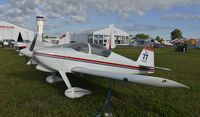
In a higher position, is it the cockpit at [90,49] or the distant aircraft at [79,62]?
the cockpit at [90,49]

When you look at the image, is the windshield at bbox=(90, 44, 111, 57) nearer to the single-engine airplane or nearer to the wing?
the single-engine airplane

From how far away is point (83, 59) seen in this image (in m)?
7.16

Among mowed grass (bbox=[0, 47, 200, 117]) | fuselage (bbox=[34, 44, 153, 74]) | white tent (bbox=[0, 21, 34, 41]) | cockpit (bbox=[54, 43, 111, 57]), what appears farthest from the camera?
white tent (bbox=[0, 21, 34, 41])

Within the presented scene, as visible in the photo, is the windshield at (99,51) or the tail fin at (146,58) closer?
the windshield at (99,51)

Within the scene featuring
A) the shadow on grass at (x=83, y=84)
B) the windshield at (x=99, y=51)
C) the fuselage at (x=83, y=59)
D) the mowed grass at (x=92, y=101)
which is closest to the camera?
the mowed grass at (x=92, y=101)

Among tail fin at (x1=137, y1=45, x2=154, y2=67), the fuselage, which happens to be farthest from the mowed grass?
tail fin at (x1=137, y1=45, x2=154, y2=67)

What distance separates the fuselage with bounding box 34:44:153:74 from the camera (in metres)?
6.90

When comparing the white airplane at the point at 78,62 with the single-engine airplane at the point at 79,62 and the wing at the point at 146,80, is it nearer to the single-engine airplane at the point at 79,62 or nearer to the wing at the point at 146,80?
the single-engine airplane at the point at 79,62

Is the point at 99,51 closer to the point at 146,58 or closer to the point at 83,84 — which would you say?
the point at 83,84

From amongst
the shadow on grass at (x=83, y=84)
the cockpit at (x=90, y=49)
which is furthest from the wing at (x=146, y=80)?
the shadow on grass at (x=83, y=84)

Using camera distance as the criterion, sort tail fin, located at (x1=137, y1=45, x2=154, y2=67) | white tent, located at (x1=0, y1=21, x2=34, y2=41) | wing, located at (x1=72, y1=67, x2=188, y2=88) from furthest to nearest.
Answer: white tent, located at (x1=0, y1=21, x2=34, y2=41)
tail fin, located at (x1=137, y1=45, x2=154, y2=67)
wing, located at (x1=72, y1=67, x2=188, y2=88)

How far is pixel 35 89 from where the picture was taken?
7.46 metres

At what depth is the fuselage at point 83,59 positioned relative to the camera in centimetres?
690

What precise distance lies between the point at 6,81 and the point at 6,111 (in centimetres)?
369
